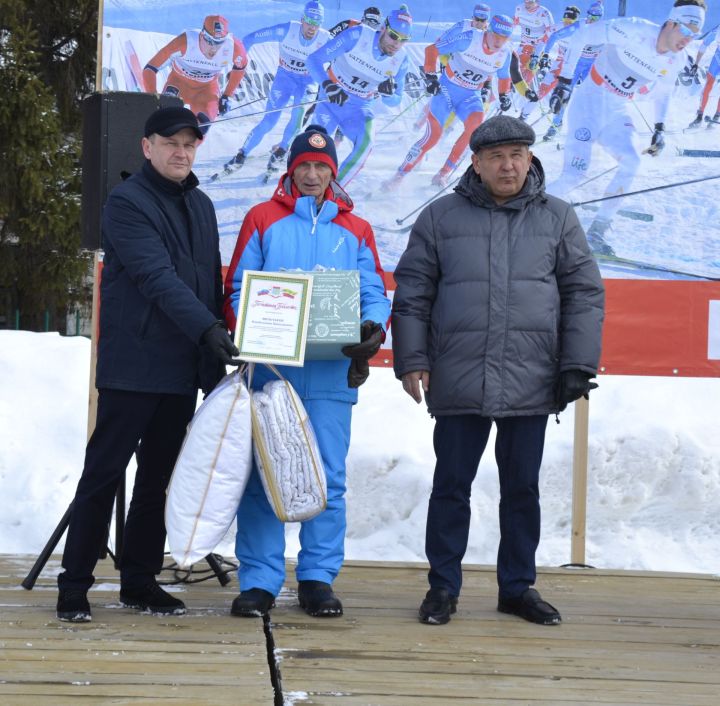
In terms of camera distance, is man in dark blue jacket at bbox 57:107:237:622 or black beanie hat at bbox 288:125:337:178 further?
black beanie hat at bbox 288:125:337:178

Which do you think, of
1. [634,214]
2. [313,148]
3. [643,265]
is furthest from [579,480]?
[313,148]

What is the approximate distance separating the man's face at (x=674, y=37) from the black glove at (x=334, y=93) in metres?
1.46

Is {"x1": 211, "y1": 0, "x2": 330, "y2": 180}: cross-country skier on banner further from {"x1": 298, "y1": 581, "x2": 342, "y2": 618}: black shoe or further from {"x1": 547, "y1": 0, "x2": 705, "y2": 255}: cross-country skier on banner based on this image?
{"x1": 298, "y1": 581, "x2": 342, "y2": 618}: black shoe

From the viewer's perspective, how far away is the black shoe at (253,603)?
3.71 m

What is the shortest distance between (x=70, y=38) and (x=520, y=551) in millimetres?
13471

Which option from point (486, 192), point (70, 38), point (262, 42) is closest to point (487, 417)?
point (486, 192)

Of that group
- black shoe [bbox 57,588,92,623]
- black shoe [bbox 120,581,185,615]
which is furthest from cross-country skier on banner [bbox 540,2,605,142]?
black shoe [bbox 57,588,92,623]

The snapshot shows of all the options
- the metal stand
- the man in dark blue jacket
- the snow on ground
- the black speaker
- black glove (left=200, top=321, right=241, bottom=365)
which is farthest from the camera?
the snow on ground

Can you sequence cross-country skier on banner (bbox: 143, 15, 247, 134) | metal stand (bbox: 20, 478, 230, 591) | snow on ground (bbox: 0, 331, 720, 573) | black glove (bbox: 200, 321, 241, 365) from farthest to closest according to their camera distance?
snow on ground (bbox: 0, 331, 720, 573), cross-country skier on banner (bbox: 143, 15, 247, 134), metal stand (bbox: 20, 478, 230, 591), black glove (bbox: 200, 321, 241, 365)

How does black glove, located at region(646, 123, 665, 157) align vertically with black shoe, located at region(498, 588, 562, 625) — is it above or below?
above

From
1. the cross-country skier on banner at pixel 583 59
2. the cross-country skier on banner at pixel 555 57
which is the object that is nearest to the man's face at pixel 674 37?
the cross-country skier on banner at pixel 583 59

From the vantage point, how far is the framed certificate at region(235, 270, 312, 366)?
11.7ft

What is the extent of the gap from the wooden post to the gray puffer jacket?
58.8 inches

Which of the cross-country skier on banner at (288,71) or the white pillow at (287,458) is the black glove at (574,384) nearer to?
the white pillow at (287,458)
